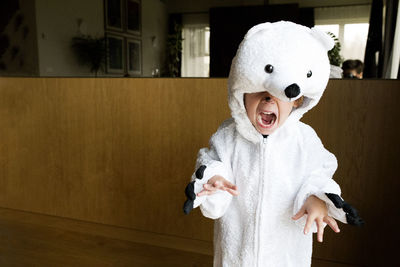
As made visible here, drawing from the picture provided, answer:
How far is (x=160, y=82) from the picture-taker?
178 centimetres

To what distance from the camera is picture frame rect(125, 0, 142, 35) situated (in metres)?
2.66

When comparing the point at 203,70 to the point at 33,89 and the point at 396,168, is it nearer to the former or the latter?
the point at 33,89

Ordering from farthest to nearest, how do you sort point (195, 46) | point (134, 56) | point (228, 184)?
point (134, 56) < point (195, 46) < point (228, 184)

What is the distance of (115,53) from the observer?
107 inches

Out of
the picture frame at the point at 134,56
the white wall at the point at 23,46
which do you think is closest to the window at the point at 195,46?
the picture frame at the point at 134,56

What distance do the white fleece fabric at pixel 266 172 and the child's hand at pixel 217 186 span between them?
0.06 ft

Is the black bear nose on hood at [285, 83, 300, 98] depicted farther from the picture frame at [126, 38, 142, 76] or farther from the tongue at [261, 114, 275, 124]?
the picture frame at [126, 38, 142, 76]

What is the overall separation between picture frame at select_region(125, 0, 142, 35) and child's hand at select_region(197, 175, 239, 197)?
2131mm

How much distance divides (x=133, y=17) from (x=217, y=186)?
224 centimetres

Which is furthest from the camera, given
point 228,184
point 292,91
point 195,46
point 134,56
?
point 134,56

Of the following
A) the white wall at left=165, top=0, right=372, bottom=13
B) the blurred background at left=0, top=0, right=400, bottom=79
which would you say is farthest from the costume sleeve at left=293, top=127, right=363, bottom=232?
the white wall at left=165, top=0, right=372, bottom=13

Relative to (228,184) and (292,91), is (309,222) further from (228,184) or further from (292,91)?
(292,91)

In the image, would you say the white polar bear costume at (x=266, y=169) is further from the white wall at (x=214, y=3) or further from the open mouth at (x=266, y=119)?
the white wall at (x=214, y=3)

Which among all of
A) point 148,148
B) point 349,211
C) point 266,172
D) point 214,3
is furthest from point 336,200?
point 214,3
